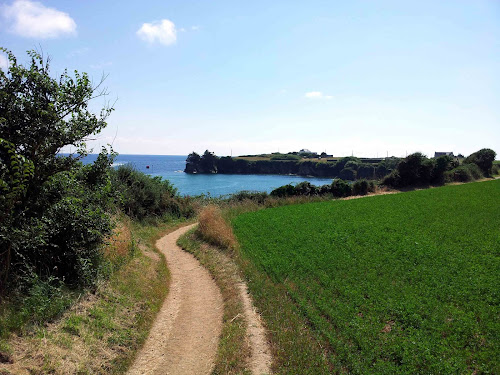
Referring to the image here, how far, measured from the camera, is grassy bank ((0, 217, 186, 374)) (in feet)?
18.1

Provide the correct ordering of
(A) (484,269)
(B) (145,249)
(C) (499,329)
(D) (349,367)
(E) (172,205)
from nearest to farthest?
Result: (D) (349,367) < (C) (499,329) < (A) (484,269) < (B) (145,249) < (E) (172,205)

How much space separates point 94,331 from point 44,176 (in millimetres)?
3751

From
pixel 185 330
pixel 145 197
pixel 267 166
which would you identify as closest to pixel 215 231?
pixel 185 330

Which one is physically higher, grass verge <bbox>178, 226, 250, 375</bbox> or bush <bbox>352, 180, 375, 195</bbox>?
bush <bbox>352, 180, 375, 195</bbox>

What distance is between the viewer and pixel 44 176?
7.28 meters

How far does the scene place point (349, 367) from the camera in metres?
6.00

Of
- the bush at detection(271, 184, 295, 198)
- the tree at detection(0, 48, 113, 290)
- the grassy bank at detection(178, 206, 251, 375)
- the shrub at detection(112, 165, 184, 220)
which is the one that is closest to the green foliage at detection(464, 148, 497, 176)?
the bush at detection(271, 184, 295, 198)

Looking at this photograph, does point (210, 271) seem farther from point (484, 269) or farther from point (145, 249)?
point (484, 269)

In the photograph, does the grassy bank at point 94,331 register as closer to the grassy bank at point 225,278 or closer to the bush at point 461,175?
the grassy bank at point 225,278

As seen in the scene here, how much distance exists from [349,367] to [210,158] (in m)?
102

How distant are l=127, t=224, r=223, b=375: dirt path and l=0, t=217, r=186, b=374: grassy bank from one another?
0.31 meters

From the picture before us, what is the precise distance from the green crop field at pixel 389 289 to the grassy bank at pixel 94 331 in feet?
10.9

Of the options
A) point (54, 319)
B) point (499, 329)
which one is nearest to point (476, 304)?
point (499, 329)

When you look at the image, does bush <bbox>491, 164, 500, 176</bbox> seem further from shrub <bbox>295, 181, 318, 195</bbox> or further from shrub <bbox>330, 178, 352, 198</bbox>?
shrub <bbox>295, 181, 318, 195</bbox>
